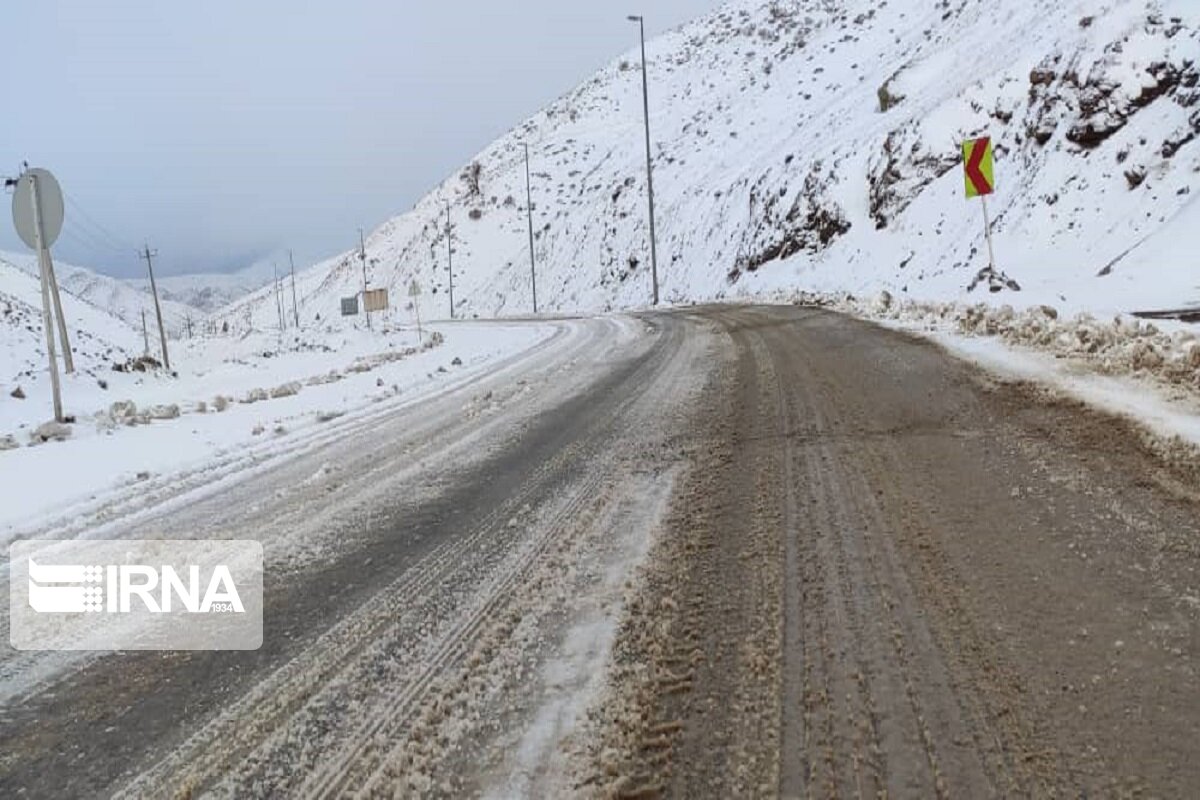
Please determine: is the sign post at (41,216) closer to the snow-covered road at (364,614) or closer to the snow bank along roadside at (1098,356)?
the snow-covered road at (364,614)

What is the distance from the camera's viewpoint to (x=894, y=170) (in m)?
27.7

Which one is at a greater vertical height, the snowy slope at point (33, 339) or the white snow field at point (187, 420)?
the snowy slope at point (33, 339)

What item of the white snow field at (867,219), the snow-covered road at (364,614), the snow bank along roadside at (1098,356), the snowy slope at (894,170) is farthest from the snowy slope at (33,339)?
the snowy slope at (894,170)

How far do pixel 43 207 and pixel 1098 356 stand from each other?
1337cm

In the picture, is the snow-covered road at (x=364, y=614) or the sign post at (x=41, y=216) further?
the sign post at (x=41, y=216)

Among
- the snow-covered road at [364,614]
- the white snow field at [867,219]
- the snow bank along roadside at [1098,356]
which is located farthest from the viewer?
the white snow field at [867,219]

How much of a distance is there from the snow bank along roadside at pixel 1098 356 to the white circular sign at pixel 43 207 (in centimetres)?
1217

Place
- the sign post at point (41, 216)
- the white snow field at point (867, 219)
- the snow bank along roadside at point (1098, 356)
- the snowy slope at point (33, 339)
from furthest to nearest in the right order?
1. the snowy slope at point (33, 339)
2. the sign post at point (41, 216)
3. the white snow field at point (867, 219)
4. the snow bank along roadside at point (1098, 356)

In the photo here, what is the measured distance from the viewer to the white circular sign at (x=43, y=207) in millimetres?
10945

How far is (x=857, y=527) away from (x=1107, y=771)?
2035 mm

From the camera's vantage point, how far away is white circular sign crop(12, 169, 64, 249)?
35.9 ft

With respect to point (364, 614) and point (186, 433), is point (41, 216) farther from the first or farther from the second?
point (364, 614)

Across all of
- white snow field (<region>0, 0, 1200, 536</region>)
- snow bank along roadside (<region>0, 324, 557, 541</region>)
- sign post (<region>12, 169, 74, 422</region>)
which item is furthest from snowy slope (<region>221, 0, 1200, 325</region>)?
sign post (<region>12, 169, 74, 422</region>)

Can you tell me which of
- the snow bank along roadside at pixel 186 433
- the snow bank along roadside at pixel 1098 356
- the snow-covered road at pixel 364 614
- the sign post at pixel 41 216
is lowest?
the snow-covered road at pixel 364 614
